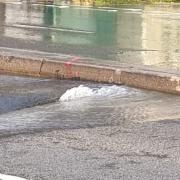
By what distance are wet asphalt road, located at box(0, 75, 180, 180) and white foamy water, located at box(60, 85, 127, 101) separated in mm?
104

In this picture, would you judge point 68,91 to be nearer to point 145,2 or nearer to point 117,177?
point 117,177

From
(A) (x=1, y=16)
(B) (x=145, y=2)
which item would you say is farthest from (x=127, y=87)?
(B) (x=145, y=2)

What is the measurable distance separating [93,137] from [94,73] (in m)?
3.14

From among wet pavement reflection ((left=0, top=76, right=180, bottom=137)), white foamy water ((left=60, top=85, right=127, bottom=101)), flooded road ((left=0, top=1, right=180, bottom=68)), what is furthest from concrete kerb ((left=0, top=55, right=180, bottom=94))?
flooded road ((left=0, top=1, right=180, bottom=68))

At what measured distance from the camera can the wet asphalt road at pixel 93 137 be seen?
473cm

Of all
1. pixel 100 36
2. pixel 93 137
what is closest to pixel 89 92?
pixel 93 137

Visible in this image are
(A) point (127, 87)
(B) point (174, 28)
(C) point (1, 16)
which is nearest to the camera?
(A) point (127, 87)

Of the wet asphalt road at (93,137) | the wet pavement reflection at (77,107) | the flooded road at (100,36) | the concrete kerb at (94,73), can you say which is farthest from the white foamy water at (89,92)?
the flooded road at (100,36)

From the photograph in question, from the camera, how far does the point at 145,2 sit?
1266 inches

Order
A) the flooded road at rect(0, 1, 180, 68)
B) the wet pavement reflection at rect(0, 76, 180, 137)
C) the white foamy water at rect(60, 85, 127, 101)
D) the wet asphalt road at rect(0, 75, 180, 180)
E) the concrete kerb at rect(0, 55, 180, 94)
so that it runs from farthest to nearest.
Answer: the flooded road at rect(0, 1, 180, 68), the concrete kerb at rect(0, 55, 180, 94), the white foamy water at rect(60, 85, 127, 101), the wet pavement reflection at rect(0, 76, 180, 137), the wet asphalt road at rect(0, 75, 180, 180)

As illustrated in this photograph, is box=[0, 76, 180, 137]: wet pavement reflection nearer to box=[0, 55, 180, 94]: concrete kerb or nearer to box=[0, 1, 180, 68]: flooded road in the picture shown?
box=[0, 55, 180, 94]: concrete kerb

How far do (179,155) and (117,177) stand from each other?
785 millimetres

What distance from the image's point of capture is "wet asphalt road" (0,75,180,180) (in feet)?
15.5

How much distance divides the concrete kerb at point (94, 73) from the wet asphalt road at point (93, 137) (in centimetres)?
22
